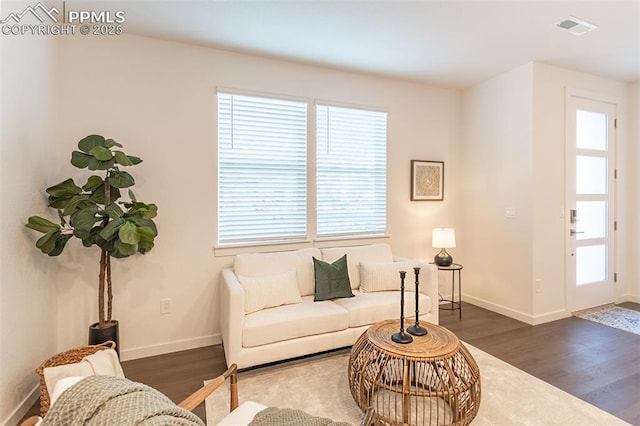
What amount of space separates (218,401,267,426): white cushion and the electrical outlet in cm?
186

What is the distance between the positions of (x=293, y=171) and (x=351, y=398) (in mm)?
2242

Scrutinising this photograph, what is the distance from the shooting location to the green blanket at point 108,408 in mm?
869

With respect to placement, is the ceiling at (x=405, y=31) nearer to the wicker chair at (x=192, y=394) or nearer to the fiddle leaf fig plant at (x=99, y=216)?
the fiddle leaf fig plant at (x=99, y=216)

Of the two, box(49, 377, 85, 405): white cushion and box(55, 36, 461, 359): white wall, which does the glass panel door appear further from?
box(49, 377, 85, 405): white cushion

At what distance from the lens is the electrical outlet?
2.96 metres

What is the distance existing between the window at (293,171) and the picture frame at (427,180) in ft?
1.49

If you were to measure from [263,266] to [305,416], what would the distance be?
182 cm

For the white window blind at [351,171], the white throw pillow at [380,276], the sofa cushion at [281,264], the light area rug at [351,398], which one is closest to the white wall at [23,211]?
the light area rug at [351,398]

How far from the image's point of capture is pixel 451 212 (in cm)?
452

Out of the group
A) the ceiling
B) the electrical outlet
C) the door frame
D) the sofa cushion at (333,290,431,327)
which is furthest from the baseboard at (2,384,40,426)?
the door frame

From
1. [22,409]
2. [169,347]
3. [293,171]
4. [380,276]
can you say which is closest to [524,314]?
[380,276]

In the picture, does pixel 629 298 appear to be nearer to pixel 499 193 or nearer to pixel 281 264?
pixel 499 193

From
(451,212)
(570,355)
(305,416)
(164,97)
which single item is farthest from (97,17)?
(570,355)

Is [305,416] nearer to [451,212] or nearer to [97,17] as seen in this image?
[97,17]
